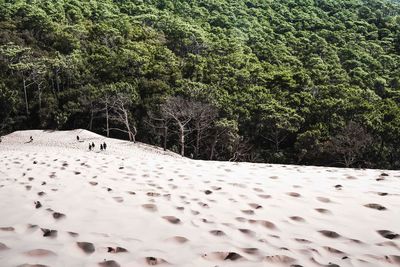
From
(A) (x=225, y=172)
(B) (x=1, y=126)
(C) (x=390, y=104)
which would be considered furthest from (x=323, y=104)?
(B) (x=1, y=126)

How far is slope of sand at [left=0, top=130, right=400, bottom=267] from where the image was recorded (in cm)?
283

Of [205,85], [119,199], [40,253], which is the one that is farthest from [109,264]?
[205,85]

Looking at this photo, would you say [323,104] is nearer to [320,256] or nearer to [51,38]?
[320,256]

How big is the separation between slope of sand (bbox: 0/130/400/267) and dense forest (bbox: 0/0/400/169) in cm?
2735

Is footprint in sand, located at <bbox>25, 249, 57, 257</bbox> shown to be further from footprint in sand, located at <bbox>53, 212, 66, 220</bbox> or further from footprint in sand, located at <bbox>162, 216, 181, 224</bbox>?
footprint in sand, located at <bbox>162, 216, 181, 224</bbox>

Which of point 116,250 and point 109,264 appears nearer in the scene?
point 109,264

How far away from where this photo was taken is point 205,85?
141 ft

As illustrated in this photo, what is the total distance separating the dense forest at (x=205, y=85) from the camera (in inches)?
1385

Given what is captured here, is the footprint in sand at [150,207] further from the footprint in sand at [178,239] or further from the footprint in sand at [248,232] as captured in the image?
the footprint in sand at [248,232]

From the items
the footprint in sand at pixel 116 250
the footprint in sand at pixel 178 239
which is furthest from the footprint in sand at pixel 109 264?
the footprint in sand at pixel 178 239

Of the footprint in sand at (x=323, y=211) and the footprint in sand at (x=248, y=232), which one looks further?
the footprint in sand at (x=323, y=211)

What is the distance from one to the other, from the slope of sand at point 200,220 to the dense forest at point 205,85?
2735cm

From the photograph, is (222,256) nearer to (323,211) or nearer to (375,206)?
(323,211)

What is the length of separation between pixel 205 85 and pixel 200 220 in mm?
39923
